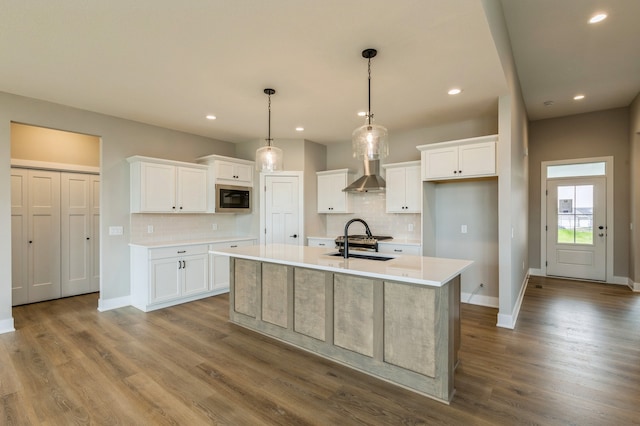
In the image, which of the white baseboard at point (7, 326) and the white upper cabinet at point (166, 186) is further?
the white upper cabinet at point (166, 186)

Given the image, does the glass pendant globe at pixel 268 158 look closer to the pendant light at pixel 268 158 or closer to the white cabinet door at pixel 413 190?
the pendant light at pixel 268 158

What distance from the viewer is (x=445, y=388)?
6.93 feet

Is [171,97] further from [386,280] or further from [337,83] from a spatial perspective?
[386,280]

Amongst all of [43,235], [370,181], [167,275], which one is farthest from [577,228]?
[43,235]

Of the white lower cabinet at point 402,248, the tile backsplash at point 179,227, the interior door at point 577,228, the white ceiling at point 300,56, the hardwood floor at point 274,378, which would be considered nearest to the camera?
the hardwood floor at point 274,378

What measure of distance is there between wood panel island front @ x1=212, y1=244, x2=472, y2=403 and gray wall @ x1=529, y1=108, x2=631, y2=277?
4732 mm

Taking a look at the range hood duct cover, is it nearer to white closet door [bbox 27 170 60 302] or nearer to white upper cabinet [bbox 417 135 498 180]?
white upper cabinet [bbox 417 135 498 180]

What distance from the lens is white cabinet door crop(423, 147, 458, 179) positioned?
413 centimetres

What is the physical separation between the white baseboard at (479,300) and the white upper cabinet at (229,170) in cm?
403

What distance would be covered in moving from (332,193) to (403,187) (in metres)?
1.40

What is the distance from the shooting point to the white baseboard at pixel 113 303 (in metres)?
4.21

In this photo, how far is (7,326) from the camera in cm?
347

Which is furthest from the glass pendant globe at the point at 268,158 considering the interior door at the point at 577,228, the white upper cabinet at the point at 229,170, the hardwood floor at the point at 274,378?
the interior door at the point at 577,228

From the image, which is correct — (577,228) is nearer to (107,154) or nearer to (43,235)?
(107,154)
